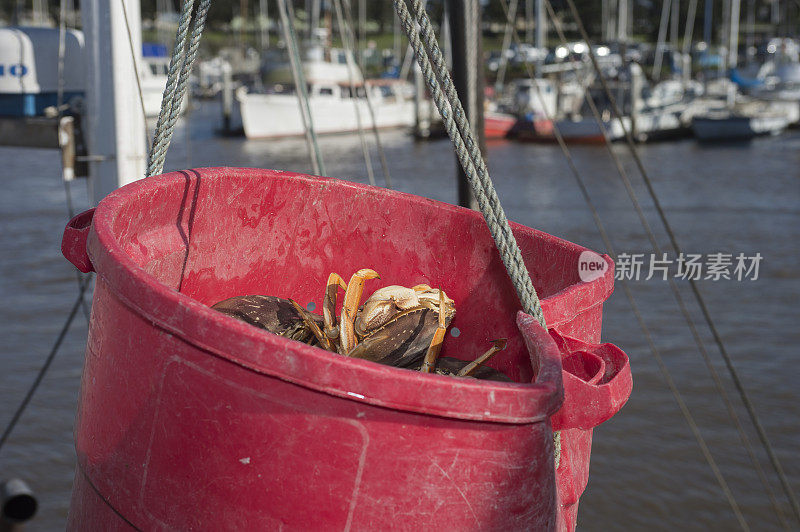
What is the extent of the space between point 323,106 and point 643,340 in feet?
76.0

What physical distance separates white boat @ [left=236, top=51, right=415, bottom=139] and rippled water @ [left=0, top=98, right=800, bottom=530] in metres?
9.85

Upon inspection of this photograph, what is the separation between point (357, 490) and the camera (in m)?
1.46

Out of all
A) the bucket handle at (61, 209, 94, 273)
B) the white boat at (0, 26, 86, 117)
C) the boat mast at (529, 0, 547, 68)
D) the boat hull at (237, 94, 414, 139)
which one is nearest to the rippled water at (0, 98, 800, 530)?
the white boat at (0, 26, 86, 117)

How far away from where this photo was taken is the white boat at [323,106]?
2850cm

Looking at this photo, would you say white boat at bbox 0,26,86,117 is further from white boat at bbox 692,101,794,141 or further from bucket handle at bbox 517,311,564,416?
white boat at bbox 692,101,794,141

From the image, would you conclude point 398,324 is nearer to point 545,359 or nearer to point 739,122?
point 545,359

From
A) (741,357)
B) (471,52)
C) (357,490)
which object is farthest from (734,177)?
(357,490)

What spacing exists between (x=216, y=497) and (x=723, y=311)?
8276mm

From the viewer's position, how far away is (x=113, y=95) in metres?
4.20

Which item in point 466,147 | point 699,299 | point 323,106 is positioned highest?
point 466,147

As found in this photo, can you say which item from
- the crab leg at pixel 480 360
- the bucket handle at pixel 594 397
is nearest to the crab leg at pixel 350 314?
the crab leg at pixel 480 360

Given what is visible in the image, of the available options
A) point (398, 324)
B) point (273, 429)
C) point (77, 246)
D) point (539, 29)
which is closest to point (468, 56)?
point (398, 324)

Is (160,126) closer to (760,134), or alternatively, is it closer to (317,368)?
(317,368)

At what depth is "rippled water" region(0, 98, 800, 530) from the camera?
18.4 feet
